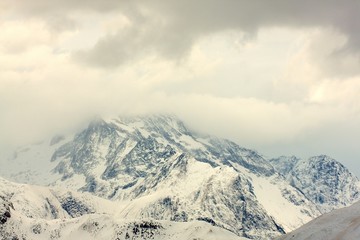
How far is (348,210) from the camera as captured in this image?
191125 mm

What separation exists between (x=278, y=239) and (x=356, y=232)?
33967mm

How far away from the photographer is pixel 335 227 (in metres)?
182

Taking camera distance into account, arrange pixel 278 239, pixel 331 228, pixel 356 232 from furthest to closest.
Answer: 1. pixel 278 239
2. pixel 331 228
3. pixel 356 232

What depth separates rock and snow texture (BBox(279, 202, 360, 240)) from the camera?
567ft

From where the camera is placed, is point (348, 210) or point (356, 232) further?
point (348, 210)

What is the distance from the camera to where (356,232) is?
169m

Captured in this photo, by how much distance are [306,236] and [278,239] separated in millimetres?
12877

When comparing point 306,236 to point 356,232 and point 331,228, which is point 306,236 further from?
point 356,232

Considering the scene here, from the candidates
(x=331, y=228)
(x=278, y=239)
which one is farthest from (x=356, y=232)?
(x=278, y=239)

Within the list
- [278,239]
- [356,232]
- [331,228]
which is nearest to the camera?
[356,232]

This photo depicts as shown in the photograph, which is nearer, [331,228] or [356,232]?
[356,232]

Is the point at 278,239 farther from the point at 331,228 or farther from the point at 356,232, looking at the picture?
the point at 356,232

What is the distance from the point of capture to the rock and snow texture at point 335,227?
17285 cm

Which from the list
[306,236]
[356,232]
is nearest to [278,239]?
[306,236]
